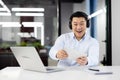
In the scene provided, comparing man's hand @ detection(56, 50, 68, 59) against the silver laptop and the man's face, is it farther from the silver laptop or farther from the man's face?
the man's face

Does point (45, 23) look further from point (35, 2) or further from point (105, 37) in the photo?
point (105, 37)

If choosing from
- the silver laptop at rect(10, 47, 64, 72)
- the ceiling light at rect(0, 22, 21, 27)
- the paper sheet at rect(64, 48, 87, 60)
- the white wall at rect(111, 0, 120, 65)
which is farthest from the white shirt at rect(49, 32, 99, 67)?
the ceiling light at rect(0, 22, 21, 27)

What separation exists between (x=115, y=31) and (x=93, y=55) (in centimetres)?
247

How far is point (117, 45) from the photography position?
504 cm

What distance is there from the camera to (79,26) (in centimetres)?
305

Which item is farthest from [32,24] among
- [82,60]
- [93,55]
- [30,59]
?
[30,59]

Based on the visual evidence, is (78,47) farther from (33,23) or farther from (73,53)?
(33,23)

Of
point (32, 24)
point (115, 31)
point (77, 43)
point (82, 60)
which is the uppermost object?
point (32, 24)

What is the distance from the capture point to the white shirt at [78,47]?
279cm

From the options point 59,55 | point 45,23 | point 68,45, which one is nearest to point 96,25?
point 45,23

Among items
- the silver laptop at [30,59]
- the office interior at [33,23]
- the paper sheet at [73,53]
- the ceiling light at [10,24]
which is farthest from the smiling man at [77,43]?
the ceiling light at [10,24]

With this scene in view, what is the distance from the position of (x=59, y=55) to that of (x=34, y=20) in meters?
3.87

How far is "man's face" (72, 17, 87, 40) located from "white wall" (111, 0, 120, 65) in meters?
2.01

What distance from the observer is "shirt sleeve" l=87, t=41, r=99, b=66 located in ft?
8.75
